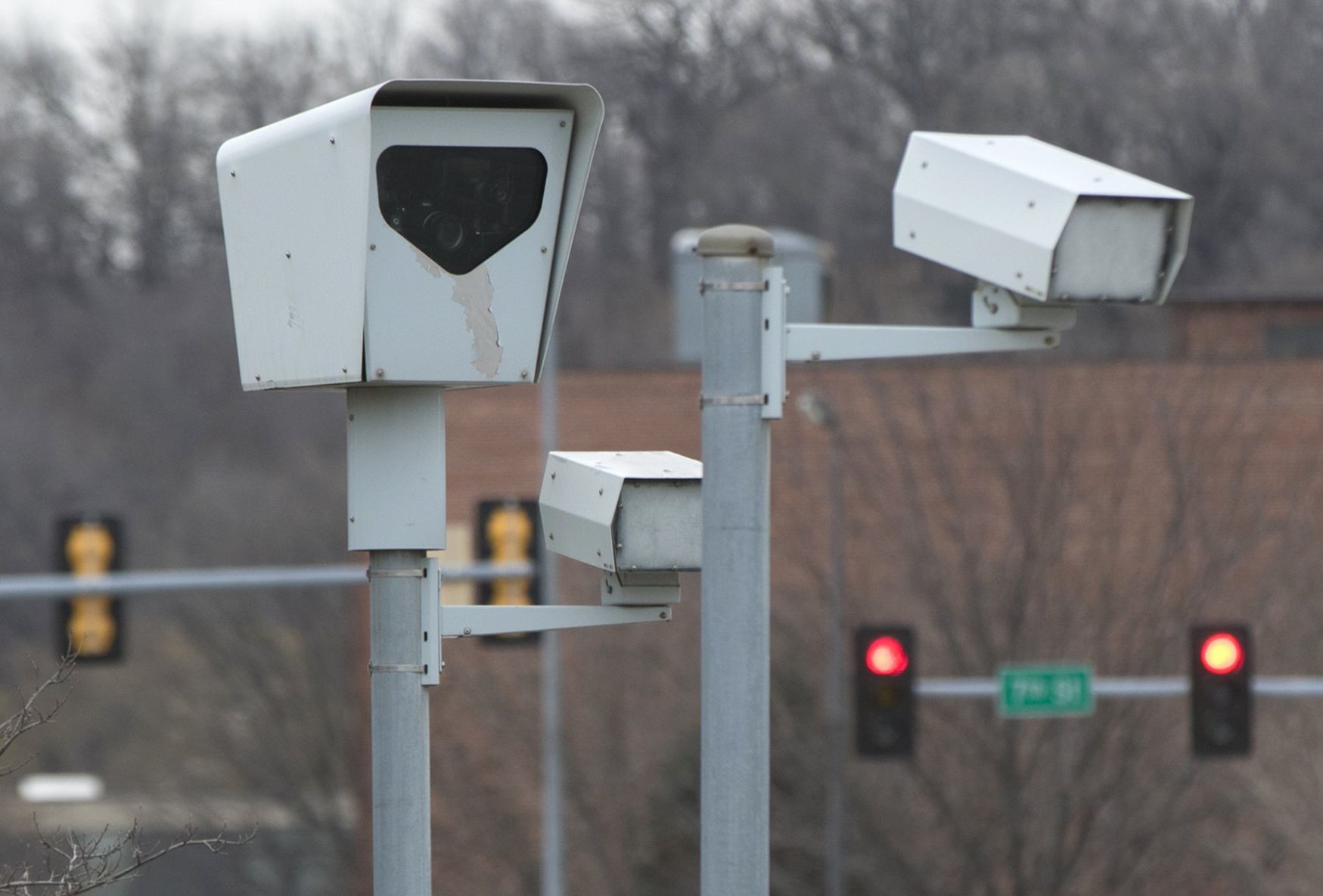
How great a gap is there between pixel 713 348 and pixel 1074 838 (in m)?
19.9

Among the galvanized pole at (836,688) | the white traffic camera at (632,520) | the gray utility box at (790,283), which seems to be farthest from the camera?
the gray utility box at (790,283)

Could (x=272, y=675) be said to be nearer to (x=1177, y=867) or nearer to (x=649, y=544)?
(x=1177, y=867)

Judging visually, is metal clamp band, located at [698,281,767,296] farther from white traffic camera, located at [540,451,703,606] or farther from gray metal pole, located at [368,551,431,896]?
gray metal pole, located at [368,551,431,896]

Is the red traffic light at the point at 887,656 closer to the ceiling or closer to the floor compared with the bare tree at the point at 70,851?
closer to the floor

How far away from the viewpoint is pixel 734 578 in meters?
4.39

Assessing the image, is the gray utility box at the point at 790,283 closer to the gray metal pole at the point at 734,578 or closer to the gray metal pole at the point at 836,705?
the gray metal pole at the point at 836,705

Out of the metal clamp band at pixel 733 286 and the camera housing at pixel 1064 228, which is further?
the metal clamp band at pixel 733 286

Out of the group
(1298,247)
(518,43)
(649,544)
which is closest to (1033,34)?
(1298,247)

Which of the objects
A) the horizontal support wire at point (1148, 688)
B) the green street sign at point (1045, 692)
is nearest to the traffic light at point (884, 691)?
the horizontal support wire at point (1148, 688)

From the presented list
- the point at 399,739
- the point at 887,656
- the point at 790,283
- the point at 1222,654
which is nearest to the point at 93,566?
the point at 887,656

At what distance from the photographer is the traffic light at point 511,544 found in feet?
56.3

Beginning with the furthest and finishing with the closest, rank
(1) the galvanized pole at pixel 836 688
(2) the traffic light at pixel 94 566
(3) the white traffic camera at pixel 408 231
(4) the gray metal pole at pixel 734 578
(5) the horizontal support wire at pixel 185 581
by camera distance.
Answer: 1. (1) the galvanized pole at pixel 836 688
2. (2) the traffic light at pixel 94 566
3. (5) the horizontal support wire at pixel 185 581
4. (4) the gray metal pole at pixel 734 578
5. (3) the white traffic camera at pixel 408 231

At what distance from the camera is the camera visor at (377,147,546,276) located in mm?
4234

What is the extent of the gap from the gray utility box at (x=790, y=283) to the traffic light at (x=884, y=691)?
615 inches
